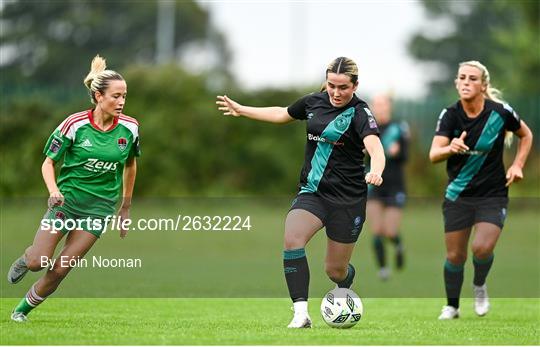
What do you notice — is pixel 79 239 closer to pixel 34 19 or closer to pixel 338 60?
pixel 338 60

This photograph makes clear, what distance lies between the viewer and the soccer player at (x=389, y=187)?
55.5ft

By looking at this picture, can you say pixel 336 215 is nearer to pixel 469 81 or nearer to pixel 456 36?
pixel 469 81

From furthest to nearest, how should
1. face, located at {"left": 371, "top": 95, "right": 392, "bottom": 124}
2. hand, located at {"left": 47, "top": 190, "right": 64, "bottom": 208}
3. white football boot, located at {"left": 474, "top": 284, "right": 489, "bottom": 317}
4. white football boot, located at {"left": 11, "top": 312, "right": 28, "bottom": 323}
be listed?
1. face, located at {"left": 371, "top": 95, "right": 392, "bottom": 124}
2. white football boot, located at {"left": 474, "top": 284, "right": 489, "bottom": 317}
3. white football boot, located at {"left": 11, "top": 312, "right": 28, "bottom": 323}
4. hand, located at {"left": 47, "top": 190, "right": 64, "bottom": 208}

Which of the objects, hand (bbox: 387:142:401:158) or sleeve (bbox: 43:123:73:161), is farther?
hand (bbox: 387:142:401:158)

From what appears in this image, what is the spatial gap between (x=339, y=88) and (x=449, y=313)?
121 inches

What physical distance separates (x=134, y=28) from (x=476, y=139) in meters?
55.4

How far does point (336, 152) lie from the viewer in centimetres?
941

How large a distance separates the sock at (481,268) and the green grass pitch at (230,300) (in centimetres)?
37

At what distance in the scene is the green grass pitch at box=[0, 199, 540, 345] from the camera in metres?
8.57

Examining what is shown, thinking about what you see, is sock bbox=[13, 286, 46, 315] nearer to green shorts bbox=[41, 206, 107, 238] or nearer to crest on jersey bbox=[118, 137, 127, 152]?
green shorts bbox=[41, 206, 107, 238]

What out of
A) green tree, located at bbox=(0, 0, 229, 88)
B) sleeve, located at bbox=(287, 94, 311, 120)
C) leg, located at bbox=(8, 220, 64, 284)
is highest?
Result: sleeve, located at bbox=(287, 94, 311, 120)

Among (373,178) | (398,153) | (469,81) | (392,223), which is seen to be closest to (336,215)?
(373,178)

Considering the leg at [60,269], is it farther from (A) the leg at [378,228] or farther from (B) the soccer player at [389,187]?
(B) the soccer player at [389,187]

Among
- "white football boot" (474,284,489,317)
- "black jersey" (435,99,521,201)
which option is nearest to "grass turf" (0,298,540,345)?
"white football boot" (474,284,489,317)
